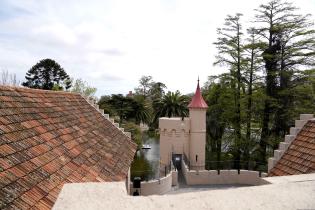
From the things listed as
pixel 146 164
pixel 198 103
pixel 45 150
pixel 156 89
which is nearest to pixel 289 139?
pixel 45 150

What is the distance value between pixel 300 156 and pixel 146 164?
30682 mm

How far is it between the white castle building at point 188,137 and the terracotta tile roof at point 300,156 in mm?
15456

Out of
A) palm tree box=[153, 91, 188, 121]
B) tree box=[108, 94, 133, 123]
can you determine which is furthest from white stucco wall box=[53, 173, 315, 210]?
tree box=[108, 94, 133, 123]

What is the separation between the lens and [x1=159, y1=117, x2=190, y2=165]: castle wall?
25938 millimetres

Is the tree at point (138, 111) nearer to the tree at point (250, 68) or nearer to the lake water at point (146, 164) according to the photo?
the lake water at point (146, 164)

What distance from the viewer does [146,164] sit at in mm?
38406

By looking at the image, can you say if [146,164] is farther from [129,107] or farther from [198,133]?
[198,133]

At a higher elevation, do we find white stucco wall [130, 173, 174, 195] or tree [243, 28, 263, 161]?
tree [243, 28, 263, 161]

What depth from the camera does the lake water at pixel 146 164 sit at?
3179 centimetres

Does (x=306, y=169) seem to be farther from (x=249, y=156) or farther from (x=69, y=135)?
(x=249, y=156)

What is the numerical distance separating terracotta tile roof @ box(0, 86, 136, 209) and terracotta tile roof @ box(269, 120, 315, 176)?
4.90 meters

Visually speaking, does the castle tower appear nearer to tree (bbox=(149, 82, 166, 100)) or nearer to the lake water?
the lake water

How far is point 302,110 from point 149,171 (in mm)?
17572

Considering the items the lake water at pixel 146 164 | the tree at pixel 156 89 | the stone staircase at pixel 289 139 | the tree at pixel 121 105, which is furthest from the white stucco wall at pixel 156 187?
the tree at pixel 156 89
